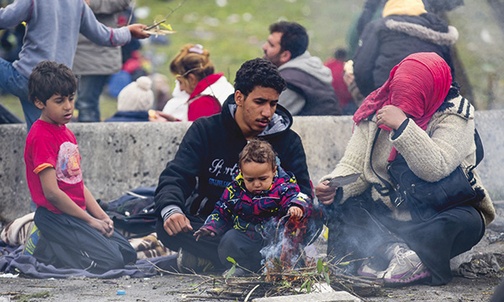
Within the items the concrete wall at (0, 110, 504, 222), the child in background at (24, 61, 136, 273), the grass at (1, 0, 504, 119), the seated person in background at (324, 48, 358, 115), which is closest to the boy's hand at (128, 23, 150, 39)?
the concrete wall at (0, 110, 504, 222)

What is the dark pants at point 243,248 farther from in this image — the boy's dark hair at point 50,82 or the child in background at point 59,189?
the boy's dark hair at point 50,82

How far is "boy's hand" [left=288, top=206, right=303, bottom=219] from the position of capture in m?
5.38

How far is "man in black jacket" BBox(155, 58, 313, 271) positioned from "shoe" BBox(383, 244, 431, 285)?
0.68 metres

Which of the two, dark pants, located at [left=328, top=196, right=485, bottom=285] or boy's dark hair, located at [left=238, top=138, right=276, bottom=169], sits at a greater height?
boy's dark hair, located at [left=238, top=138, right=276, bottom=169]

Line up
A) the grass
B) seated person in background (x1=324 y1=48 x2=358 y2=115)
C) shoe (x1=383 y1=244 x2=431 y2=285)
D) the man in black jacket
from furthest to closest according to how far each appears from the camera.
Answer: the grass < seated person in background (x1=324 y1=48 x2=358 y2=115) < the man in black jacket < shoe (x1=383 y1=244 x2=431 y2=285)

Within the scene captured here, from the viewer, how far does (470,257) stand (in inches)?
236

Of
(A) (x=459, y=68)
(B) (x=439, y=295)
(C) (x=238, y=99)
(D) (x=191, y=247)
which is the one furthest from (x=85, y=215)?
(A) (x=459, y=68)

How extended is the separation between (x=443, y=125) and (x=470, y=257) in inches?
35.4

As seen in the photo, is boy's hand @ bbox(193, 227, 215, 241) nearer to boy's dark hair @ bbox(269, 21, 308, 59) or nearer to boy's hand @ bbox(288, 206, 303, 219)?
boy's hand @ bbox(288, 206, 303, 219)

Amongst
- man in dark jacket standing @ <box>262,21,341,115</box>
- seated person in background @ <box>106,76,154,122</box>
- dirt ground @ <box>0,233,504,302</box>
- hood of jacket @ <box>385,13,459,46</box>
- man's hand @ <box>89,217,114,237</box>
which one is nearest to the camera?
dirt ground @ <box>0,233,504,302</box>

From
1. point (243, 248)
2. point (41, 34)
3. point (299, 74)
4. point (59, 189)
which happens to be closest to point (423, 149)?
point (243, 248)

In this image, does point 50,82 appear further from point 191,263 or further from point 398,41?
point 398,41

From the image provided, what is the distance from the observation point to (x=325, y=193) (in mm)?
5805

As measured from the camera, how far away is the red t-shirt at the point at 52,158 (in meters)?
5.91
